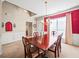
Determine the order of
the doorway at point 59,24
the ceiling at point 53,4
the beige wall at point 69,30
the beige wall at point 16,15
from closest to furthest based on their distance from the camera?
the ceiling at point 53,4, the beige wall at point 69,30, the beige wall at point 16,15, the doorway at point 59,24

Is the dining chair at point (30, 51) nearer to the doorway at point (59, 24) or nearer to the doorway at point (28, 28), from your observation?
the doorway at point (59, 24)

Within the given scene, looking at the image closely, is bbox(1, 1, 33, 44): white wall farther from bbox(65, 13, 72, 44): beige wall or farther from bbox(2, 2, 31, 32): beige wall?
bbox(65, 13, 72, 44): beige wall

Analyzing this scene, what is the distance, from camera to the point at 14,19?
657 cm

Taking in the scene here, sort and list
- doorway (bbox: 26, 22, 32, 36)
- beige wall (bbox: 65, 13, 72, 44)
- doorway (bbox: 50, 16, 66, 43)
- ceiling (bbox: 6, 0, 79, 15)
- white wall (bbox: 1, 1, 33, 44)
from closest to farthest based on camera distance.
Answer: ceiling (bbox: 6, 0, 79, 15) → beige wall (bbox: 65, 13, 72, 44) → white wall (bbox: 1, 1, 33, 44) → doorway (bbox: 50, 16, 66, 43) → doorway (bbox: 26, 22, 32, 36)

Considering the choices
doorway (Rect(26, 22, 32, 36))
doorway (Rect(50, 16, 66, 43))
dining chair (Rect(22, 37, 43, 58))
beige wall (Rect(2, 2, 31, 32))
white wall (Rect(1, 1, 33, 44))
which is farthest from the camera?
doorway (Rect(26, 22, 32, 36))

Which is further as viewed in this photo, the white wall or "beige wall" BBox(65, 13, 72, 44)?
the white wall

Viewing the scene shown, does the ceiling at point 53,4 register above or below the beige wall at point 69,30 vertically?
above

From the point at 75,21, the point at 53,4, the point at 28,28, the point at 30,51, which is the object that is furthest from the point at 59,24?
the point at 30,51

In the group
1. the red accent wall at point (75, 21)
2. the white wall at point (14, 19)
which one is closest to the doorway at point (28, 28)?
the white wall at point (14, 19)

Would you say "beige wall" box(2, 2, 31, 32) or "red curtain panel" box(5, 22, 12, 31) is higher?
"beige wall" box(2, 2, 31, 32)

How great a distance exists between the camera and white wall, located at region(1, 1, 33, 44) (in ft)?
19.4

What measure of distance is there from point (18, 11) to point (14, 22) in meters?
1.06

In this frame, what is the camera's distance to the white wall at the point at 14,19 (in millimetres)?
5906

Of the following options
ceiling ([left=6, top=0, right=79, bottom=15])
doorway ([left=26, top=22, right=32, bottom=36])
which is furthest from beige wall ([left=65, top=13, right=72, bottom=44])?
doorway ([left=26, top=22, right=32, bottom=36])
